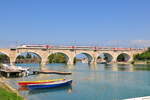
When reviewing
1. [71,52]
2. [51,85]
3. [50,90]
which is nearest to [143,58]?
[71,52]

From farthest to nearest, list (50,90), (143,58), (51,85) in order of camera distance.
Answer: (143,58) → (51,85) → (50,90)

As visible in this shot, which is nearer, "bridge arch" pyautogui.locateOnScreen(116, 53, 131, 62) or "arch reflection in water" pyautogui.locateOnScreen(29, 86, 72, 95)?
"arch reflection in water" pyautogui.locateOnScreen(29, 86, 72, 95)

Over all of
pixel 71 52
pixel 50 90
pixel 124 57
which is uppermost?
pixel 71 52

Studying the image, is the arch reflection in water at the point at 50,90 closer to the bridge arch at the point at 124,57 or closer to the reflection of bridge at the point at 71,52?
the reflection of bridge at the point at 71,52

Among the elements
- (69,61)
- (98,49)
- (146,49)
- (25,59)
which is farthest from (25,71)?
(25,59)

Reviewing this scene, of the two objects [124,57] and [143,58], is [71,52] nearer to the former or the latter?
[143,58]

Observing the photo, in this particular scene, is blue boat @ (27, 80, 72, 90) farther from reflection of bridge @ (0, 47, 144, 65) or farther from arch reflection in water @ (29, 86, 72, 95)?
reflection of bridge @ (0, 47, 144, 65)

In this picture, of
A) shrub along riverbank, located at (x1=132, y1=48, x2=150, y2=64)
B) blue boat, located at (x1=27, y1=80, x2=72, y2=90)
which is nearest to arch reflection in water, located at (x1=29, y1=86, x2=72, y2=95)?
blue boat, located at (x1=27, y1=80, x2=72, y2=90)

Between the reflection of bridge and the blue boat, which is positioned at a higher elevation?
the reflection of bridge

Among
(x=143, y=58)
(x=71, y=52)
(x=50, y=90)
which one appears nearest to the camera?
(x=50, y=90)

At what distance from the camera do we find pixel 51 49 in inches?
2881

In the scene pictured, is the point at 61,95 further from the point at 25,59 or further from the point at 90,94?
the point at 25,59

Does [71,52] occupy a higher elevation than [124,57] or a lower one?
higher

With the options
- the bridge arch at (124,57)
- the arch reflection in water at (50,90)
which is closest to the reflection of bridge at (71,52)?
the bridge arch at (124,57)
